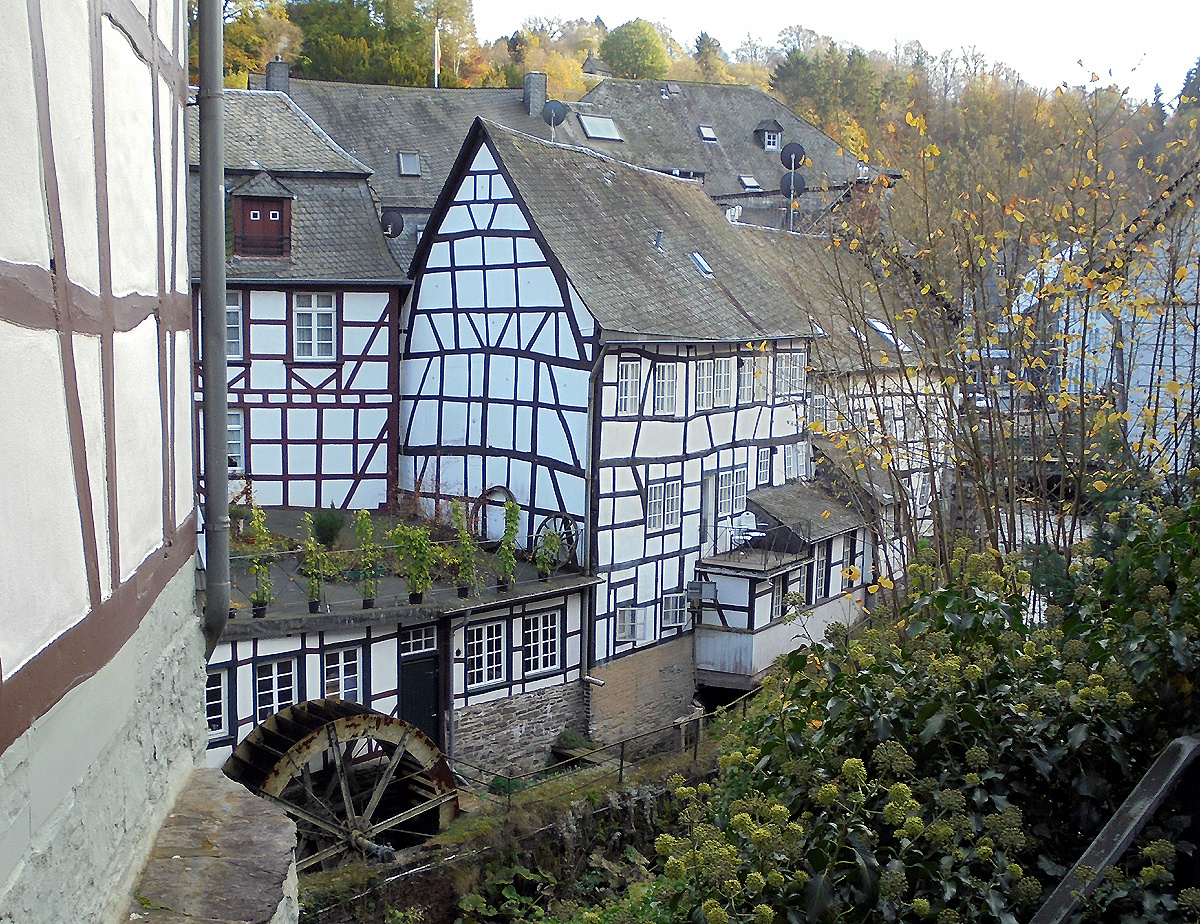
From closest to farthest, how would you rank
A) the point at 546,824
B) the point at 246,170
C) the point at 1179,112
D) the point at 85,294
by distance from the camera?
the point at 85,294 → the point at 1179,112 → the point at 546,824 → the point at 246,170

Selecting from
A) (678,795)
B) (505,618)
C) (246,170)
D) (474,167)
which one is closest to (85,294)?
(678,795)

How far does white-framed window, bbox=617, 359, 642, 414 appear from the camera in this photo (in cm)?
1622

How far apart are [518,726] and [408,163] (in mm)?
14460

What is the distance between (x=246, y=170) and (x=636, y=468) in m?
7.58

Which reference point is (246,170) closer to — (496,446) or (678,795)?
(496,446)

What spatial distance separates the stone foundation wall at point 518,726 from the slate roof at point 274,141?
8.81 metres

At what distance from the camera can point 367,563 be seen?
14.0 metres

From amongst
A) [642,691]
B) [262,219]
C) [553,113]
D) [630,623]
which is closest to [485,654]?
A: [630,623]

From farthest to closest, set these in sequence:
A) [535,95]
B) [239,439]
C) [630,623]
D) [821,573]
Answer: [535,95]
[821,573]
[239,439]
[630,623]

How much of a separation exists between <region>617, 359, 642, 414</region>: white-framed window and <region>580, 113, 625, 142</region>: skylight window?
17988 mm

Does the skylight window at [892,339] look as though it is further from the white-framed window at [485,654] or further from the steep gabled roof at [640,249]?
the white-framed window at [485,654]

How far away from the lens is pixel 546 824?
42.2 ft

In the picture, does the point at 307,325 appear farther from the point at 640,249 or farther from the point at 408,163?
the point at 408,163

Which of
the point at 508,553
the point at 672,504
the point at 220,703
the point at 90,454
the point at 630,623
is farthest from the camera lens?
the point at 672,504
